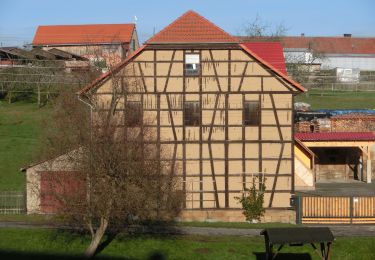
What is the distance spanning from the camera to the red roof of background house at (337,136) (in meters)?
38.6

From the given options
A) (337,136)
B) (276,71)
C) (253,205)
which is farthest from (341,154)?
(253,205)

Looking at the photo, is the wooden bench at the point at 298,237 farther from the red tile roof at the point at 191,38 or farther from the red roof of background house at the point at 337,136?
the red roof of background house at the point at 337,136

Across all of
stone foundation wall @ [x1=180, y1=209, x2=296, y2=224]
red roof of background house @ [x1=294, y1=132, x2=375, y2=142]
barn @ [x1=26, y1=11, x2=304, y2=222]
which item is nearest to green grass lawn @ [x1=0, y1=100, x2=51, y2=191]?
barn @ [x1=26, y1=11, x2=304, y2=222]

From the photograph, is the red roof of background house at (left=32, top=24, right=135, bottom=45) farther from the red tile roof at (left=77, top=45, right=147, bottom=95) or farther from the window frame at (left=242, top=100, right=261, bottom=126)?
the window frame at (left=242, top=100, right=261, bottom=126)

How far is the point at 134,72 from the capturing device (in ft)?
104

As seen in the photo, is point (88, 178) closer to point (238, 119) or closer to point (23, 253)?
point (23, 253)

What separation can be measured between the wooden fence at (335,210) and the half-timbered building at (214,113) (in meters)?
2.34

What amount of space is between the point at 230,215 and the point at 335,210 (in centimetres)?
469

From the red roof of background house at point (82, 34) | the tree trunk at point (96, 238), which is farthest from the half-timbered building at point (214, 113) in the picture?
the red roof of background house at point (82, 34)

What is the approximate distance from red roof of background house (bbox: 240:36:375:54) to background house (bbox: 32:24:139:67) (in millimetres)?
21741

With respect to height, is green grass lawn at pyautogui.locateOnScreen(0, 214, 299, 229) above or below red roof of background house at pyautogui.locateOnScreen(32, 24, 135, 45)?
below

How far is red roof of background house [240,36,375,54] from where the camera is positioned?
88688mm

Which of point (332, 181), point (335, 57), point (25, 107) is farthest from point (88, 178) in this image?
point (335, 57)

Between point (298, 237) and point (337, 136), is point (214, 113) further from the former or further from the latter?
point (298, 237)
